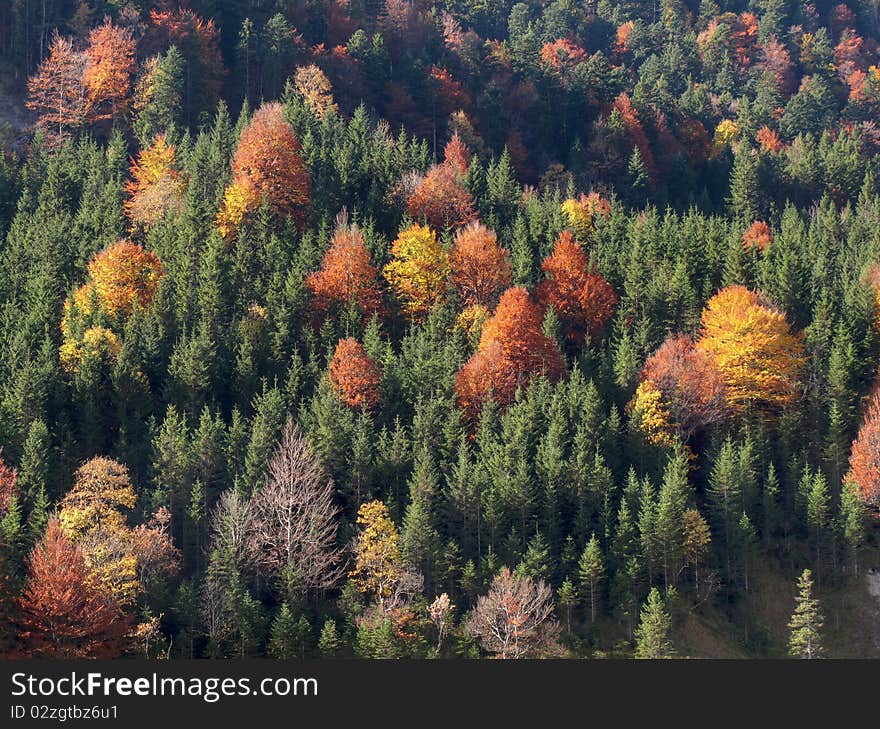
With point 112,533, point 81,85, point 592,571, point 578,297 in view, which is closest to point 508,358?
point 578,297

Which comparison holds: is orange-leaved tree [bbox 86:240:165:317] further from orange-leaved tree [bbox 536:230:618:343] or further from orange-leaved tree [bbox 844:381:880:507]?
orange-leaved tree [bbox 844:381:880:507]

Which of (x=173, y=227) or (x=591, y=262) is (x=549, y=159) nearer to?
(x=591, y=262)

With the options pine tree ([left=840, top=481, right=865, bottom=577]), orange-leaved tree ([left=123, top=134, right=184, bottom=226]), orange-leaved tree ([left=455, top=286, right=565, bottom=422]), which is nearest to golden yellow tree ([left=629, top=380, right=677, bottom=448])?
orange-leaved tree ([left=455, top=286, right=565, bottom=422])

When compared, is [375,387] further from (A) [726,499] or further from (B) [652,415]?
(A) [726,499]

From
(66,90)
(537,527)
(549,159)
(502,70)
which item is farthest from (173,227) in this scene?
(502,70)

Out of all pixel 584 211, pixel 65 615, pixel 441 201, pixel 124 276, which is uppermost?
pixel 584 211

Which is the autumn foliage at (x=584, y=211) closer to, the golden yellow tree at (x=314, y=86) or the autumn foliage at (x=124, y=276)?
the golden yellow tree at (x=314, y=86)
